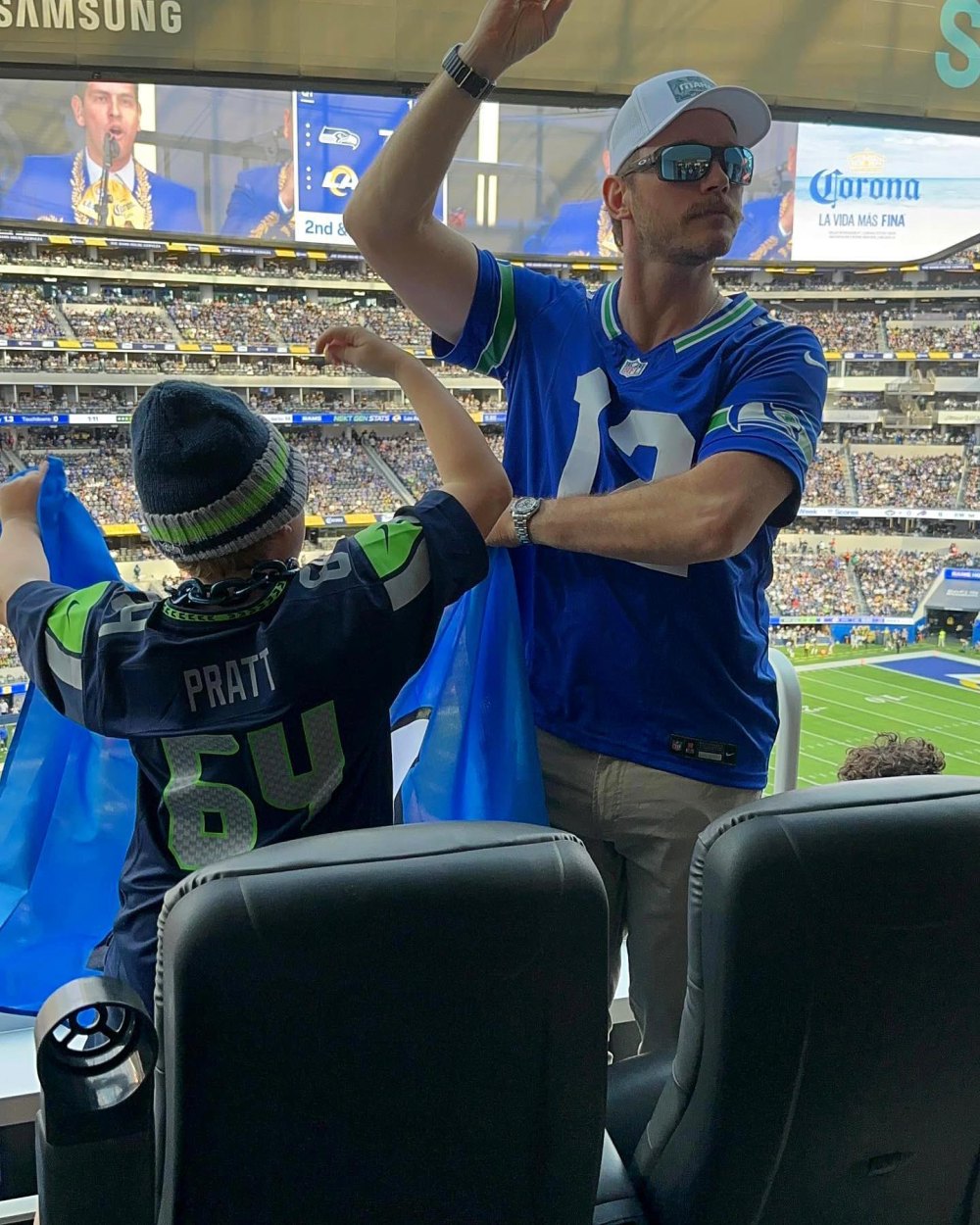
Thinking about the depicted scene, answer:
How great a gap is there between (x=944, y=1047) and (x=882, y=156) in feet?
7.87

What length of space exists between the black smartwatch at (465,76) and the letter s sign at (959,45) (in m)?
1.15

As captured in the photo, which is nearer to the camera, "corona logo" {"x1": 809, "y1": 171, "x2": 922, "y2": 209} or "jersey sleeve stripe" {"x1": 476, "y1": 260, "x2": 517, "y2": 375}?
"jersey sleeve stripe" {"x1": 476, "y1": 260, "x2": 517, "y2": 375}

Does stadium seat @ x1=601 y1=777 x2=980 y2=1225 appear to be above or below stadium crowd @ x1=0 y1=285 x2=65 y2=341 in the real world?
below

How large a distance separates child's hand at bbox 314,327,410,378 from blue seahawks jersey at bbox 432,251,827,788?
14cm

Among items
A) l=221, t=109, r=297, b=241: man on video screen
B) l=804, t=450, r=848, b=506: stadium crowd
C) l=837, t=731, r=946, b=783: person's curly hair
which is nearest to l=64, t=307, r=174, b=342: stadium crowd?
l=221, t=109, r=297, b=241: man on video screen

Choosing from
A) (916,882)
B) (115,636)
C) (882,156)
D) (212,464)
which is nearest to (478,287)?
(212,464)

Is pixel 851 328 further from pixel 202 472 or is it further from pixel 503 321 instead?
pixel 202 472

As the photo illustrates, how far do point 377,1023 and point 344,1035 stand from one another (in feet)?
0.07

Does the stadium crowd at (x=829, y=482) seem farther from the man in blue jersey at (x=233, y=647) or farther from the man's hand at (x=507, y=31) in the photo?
the man in blue jersey at (x=233, y=647)

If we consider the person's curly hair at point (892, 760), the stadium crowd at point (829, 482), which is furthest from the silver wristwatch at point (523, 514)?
the stadium crowd at point (829, 482)

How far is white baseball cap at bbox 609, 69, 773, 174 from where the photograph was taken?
1061 mm

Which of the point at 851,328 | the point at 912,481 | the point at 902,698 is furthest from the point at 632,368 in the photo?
the point at 902,698

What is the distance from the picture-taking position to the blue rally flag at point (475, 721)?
115 cm

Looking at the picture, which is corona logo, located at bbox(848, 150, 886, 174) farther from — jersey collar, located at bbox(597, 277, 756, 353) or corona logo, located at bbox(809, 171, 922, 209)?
jersey collar, located at bbox(597, 277, 756, 353)
